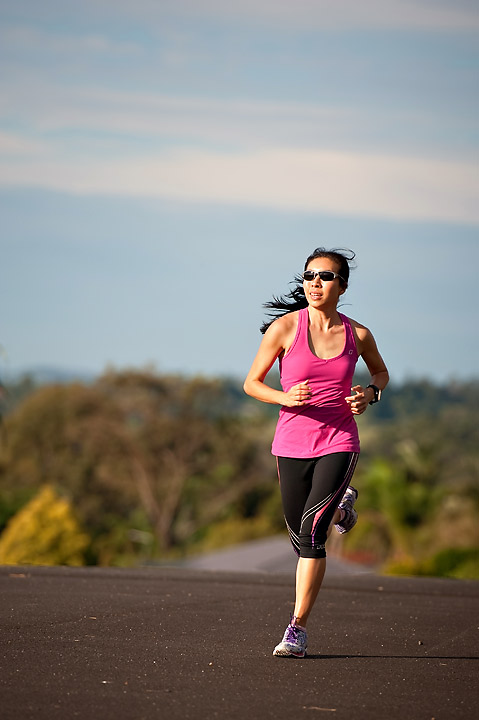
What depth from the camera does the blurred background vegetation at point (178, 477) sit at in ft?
164

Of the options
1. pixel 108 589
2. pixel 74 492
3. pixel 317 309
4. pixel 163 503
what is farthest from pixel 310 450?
pixel 74 492

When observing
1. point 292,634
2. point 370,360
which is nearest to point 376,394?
point 370,360

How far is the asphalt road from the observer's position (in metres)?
4.60

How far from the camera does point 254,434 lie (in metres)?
64.2

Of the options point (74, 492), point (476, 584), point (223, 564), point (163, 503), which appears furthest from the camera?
point (74, 492)

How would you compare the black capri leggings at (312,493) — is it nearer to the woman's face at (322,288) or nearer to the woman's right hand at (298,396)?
the woman's right hand at (298,396)

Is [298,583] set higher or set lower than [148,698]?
higher

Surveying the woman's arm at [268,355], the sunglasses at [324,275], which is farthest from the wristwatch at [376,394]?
the sunglasses at [324,275]

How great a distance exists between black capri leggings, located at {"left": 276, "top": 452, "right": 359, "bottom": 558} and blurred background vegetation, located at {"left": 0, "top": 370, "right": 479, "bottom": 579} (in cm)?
4245

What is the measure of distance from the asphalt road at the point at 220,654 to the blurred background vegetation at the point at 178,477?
3993 centimetres

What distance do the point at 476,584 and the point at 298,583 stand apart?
596cm

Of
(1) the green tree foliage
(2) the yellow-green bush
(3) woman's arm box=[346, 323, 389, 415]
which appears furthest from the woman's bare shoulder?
(1) the green tree foliage

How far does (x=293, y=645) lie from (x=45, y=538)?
31021mm

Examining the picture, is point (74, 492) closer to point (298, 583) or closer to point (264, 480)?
point (264, 480)
